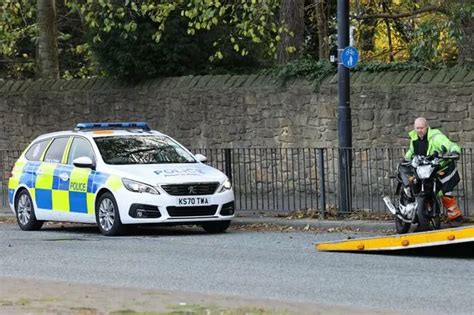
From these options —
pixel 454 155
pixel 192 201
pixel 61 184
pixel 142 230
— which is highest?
pixel 454 155

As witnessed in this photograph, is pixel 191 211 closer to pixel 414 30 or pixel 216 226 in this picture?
pixel 216 226

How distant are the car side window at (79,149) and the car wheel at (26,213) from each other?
112 cm

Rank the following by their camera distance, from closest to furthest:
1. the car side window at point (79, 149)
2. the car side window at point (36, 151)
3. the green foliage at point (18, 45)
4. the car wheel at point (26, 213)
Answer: the car side window at point (79, 149), the car wheel at point (26, 213), the car side window at point (36, 151), the green foliage at point (18, 45)

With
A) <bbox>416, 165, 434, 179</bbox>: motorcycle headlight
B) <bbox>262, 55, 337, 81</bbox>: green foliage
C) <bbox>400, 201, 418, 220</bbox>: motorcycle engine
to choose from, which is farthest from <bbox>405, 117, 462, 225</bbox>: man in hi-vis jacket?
<bbox>262, 55, 337, 81</bbox>: green foliage

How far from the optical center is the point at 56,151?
1805 cm

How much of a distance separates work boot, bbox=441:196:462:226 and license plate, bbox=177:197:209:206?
3277 mm

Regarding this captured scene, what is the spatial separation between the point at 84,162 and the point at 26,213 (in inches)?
77.8

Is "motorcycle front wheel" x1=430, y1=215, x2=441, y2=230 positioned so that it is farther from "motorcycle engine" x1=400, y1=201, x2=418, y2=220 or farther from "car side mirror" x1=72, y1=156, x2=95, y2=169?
"car side mirror" x1=72, y1=156, x2=95, y2=169

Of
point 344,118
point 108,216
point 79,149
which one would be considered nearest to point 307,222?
point 344,118

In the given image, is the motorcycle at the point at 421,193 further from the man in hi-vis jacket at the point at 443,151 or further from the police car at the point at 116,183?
the police car at the point at 116,183

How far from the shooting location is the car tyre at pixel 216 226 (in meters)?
16.9

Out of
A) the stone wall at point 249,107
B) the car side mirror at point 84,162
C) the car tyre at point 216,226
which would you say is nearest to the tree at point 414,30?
the stone wall at point 249,107

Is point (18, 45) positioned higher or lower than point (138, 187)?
higher

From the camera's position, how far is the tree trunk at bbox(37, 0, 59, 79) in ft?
92.9
